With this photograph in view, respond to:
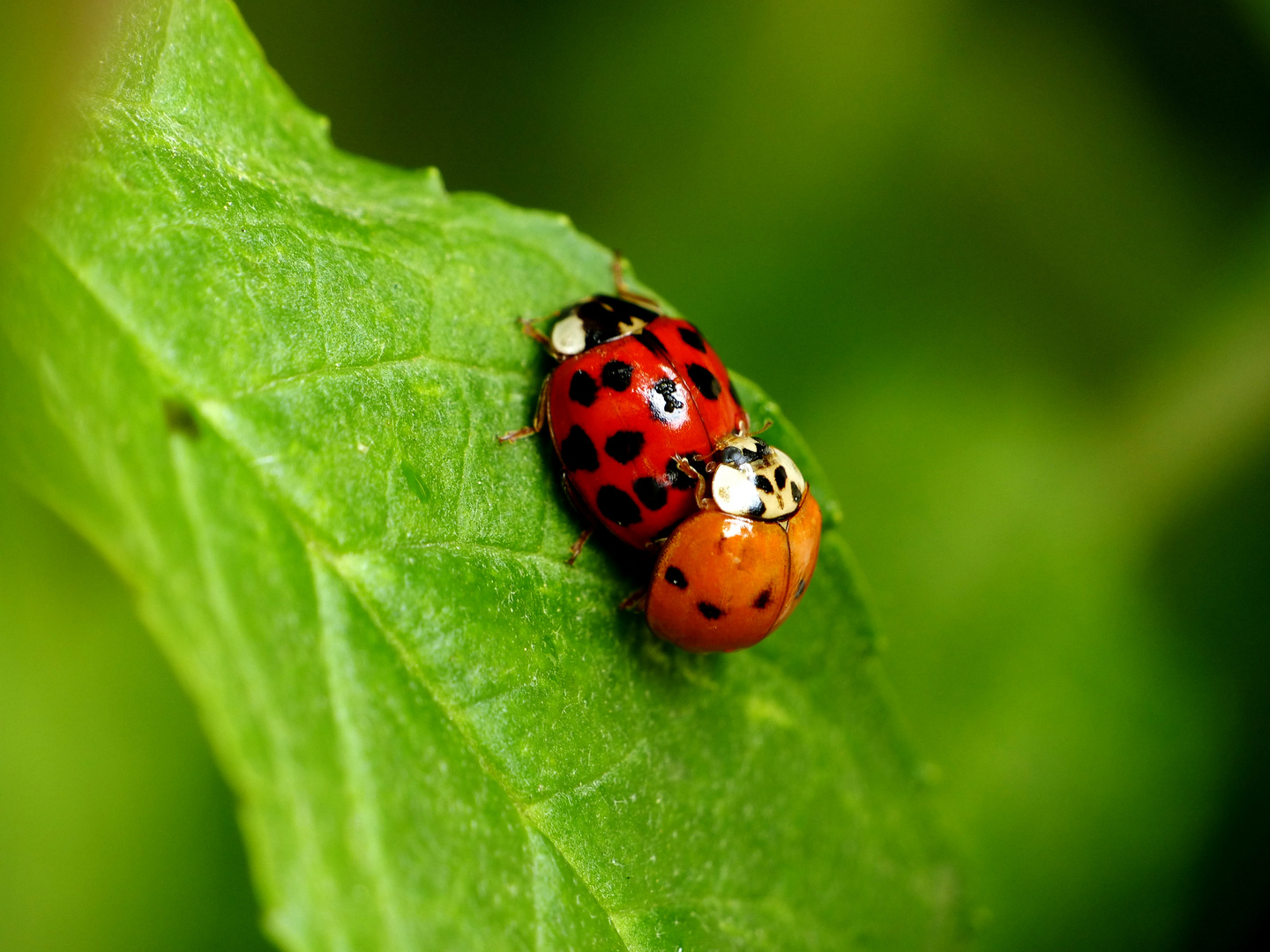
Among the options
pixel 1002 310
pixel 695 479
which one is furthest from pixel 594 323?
pixel 1002 310

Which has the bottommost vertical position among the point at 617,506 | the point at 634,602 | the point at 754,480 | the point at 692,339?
the point at 634,602

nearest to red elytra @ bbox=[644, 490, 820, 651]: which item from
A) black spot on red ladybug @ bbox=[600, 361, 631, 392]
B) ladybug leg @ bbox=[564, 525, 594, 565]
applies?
ladybug leg @ bbox=[564, 525, 594, 565]

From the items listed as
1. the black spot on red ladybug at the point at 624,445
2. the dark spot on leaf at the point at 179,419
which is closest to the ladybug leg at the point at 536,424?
the black spot on red ladybug at the point at 624,445

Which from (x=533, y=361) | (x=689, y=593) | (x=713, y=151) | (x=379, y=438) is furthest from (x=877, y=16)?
(x=379, y=438)

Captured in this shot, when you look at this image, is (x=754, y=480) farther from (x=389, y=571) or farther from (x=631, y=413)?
(x=389, y=571)

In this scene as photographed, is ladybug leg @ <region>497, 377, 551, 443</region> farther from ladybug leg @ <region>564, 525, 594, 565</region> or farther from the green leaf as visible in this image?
ladybug leg @ <region>564, 525, 594, 565</region>

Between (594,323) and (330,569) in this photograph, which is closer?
(330,569)

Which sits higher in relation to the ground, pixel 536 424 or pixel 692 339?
pixel 692 339

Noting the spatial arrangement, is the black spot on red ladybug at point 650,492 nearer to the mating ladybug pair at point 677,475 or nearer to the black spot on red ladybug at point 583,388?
the mating ladybug pair at point 677,475
